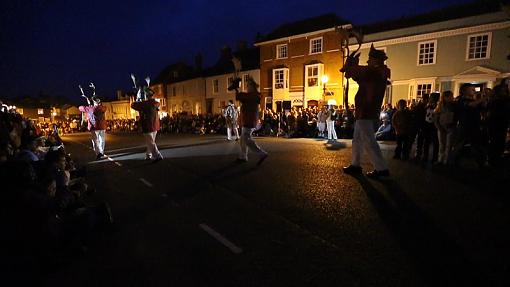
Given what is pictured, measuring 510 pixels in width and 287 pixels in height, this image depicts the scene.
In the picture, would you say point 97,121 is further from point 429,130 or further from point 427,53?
point 427,53

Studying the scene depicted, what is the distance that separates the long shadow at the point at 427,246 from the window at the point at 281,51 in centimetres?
2803

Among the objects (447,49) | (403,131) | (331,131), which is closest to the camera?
(403,131)

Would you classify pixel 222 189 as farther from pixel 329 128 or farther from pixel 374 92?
pixel 329 128

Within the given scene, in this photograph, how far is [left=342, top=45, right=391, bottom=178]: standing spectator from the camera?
6.13 meters

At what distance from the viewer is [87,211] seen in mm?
3797

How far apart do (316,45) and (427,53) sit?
961 cm

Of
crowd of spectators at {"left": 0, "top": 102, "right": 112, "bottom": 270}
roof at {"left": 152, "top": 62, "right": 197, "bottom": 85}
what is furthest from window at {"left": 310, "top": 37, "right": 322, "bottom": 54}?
crowd of spectators at {"left": 0, "top": 102, "right": 112, "bottom": 270}

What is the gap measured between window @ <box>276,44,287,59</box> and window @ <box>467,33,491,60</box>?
1537 centimetres

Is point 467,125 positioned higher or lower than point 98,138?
higher

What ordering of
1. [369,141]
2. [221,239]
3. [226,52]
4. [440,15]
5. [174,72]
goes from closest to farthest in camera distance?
[221,239] < [369,141] < [440,15] < [226,52] < [174,72]

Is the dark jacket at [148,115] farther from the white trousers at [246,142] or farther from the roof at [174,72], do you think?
the roof at [174,72]

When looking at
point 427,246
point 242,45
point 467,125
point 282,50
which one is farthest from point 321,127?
point 242,45

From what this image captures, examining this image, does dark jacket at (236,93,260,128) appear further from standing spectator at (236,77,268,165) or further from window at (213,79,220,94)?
window at (213,79,220,94)

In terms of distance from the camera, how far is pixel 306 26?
29.8 metres
